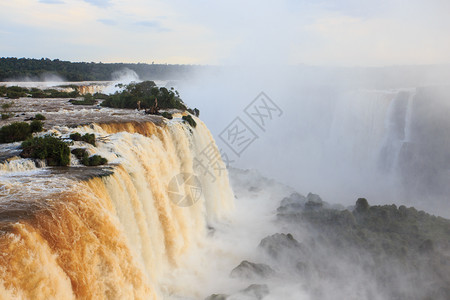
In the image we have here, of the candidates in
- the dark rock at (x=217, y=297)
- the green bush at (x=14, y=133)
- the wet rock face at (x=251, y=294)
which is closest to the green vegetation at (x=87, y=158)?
the green bush at (x=14, y=133)

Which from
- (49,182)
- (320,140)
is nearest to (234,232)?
(49,182)

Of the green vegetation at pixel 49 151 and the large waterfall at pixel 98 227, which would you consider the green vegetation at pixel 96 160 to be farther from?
the green vegetation at pixel 49 151

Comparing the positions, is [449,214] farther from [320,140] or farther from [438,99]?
[320,140]

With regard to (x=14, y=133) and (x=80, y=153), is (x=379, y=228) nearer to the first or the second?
(x=80, y=153)

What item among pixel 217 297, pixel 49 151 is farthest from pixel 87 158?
pixel 217 297

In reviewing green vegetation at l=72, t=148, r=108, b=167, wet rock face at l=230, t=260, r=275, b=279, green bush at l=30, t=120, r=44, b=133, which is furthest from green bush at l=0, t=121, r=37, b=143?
wet rock face at l=230, t=260, r=275, b=279

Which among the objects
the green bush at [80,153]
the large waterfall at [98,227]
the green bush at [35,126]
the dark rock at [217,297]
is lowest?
the dark rock at [217,297]

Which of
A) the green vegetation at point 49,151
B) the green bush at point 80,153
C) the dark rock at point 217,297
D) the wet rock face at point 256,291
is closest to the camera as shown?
the green vegetation at point 49,151
